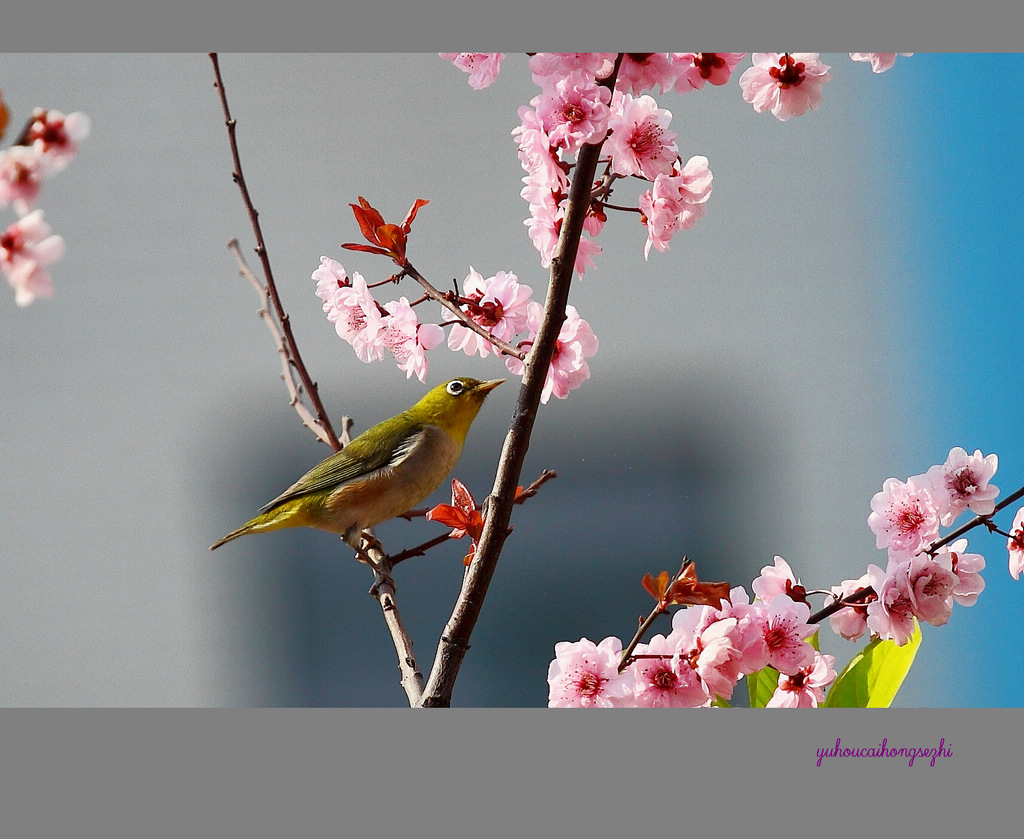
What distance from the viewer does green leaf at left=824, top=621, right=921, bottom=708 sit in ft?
2.49

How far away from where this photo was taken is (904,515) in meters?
0.68

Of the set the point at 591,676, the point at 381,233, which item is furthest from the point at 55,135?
the point at 591,676

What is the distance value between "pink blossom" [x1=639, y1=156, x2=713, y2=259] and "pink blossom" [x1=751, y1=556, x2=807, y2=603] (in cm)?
25

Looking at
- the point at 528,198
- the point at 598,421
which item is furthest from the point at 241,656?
the point at 528,198

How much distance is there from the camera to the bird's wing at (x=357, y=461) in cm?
78

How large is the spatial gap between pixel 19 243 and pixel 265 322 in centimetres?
43

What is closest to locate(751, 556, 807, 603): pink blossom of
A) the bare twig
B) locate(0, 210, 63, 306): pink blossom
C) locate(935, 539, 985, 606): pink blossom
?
locate(935, 539, 985, 606): pink blossom

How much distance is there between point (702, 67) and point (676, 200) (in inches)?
3.8

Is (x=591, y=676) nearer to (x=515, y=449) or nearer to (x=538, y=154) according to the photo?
(x=515, y=449)

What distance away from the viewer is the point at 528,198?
679mm

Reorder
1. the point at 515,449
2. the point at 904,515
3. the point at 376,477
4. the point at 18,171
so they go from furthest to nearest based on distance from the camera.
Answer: the point at 376,477, the point at 904,515, the point at 515,449, the point at 18,171

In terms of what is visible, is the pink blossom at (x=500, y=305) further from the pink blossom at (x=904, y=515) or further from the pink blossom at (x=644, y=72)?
the pink blossom at (x=904, y=515)
